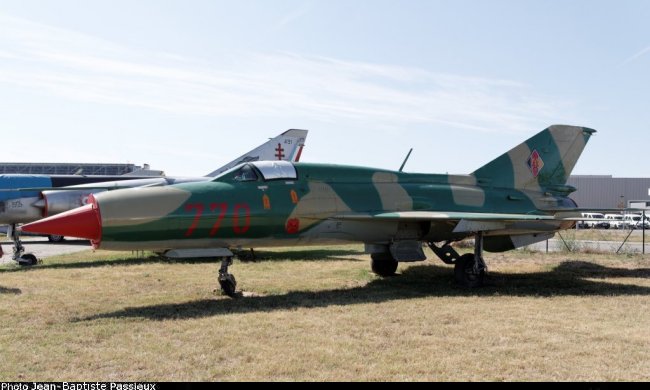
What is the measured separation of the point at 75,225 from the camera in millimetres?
8938

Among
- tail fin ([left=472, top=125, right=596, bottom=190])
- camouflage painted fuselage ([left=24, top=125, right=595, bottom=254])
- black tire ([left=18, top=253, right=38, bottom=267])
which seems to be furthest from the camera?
black tire ([left=18, top=253, right=38, bottom=267])

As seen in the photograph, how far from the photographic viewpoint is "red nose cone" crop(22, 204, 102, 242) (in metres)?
8.84

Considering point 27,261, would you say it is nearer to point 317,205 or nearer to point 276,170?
point 276,170

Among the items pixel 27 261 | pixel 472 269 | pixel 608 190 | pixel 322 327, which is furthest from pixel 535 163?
pixel 608 190

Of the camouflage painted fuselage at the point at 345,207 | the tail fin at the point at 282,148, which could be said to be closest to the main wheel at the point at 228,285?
the camouflage painted fuselage at the point at 345,207

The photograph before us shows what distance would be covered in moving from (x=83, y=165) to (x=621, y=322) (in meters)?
83.3

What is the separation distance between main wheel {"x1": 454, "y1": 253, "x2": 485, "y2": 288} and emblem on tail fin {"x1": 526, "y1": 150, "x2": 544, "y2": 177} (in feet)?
11.7

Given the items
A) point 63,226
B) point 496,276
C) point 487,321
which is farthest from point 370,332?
point 496,276

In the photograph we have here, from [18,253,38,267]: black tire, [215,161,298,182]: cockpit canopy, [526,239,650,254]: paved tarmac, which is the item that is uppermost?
[215,161,298,182]: cockpit canopy

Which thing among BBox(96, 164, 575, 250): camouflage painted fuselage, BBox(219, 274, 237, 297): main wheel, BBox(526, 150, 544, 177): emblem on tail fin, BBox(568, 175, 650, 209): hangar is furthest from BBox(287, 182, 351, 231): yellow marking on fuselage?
BBox(568, 175, 650, 209): hangar

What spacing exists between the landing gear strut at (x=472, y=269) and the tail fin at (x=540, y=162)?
8.07 ft

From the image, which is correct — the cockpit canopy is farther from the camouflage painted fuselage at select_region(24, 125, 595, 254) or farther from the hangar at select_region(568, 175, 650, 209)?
the hangar at select_region(568, 175, 650, 209)

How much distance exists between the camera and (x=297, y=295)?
10.7 metres

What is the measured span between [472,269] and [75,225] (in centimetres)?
746
